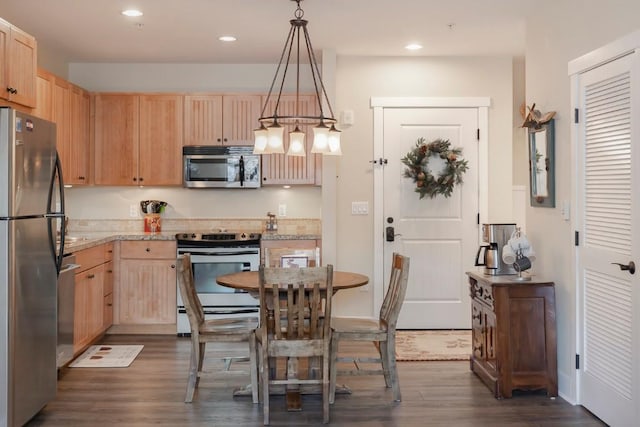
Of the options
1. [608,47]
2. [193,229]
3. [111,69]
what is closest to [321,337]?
[608,47]

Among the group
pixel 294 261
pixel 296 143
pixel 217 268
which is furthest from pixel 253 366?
pixel 217 268

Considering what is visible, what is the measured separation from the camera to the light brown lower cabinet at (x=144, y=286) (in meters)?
5.46

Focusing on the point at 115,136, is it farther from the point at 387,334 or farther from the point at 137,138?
the point at 387,334

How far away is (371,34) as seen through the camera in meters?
4.86

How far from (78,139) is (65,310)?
1.99m

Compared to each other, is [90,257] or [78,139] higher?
[78,139]

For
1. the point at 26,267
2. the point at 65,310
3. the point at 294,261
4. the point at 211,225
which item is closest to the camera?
the point at 26,267

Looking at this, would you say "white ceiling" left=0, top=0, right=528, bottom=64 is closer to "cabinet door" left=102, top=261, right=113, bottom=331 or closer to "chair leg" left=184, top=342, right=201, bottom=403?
"cabinet door" left=102, top=261, right=113, bottom=331

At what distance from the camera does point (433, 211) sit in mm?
5562

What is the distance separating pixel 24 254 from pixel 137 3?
1970 mm

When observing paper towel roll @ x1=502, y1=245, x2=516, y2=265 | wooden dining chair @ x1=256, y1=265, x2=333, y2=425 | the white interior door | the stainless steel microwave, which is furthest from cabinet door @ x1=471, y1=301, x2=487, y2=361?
the stainless steel microwave

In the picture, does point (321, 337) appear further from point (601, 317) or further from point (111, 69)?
point (111, 69)

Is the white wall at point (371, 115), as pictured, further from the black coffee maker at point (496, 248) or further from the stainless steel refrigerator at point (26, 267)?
the stainless steel refrigerator at point (26, 267)

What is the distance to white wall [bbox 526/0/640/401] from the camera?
11.3 ft
